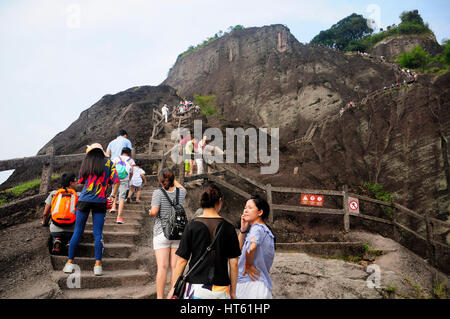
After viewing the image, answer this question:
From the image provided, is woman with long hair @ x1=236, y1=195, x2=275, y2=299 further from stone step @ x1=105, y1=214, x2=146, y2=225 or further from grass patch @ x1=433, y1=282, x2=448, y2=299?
grass patch @ x1=433, y1=282, x2=448, y2=299

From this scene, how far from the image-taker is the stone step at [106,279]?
3.70 meters

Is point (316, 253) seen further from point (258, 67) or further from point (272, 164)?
point (258, 67)

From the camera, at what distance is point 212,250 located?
230cm

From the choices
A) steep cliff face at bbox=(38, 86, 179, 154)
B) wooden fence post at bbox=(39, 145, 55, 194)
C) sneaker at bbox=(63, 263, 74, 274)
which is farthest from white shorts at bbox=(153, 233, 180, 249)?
steep cliff face at bbox=(38, 86, 179, 154)

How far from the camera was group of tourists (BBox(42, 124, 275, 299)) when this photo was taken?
2.29 meters

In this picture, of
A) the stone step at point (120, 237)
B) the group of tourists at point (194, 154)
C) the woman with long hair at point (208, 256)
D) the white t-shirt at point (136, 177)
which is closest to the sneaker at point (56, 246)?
the stone step at point (120, 237)

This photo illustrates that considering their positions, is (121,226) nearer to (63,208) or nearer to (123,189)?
(123,189)

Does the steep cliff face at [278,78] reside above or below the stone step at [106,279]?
above

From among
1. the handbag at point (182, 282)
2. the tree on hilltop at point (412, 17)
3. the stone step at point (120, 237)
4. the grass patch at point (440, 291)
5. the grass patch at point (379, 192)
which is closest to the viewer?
the handbag at point (182, 282)

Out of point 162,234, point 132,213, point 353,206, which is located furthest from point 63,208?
point 353,206

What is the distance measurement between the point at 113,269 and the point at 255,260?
2.83 m

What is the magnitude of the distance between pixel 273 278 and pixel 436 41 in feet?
165

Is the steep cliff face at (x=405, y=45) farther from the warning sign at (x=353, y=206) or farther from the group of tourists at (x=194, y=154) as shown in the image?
the group of tourists at (x=194, y=154)

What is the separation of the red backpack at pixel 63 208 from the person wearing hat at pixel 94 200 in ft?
1.47
